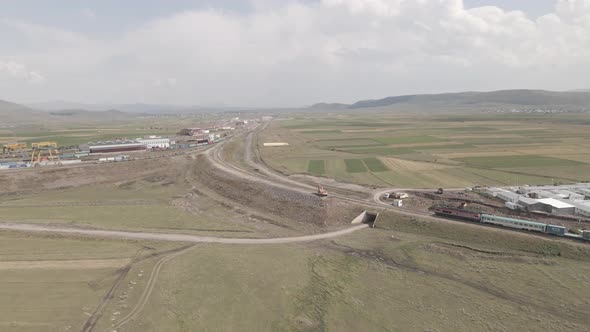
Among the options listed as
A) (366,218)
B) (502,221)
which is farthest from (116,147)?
(502,221)

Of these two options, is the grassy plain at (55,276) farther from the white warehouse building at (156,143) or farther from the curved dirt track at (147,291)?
the white warehouse building at (156,143)

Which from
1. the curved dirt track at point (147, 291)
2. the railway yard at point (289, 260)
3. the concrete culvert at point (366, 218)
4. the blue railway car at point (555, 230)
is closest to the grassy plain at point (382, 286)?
the railway yard at point (289, 260)

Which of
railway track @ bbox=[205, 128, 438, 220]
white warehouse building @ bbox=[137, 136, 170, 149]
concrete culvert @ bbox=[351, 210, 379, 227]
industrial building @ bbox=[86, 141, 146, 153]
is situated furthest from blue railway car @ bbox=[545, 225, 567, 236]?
industrial building @ bbox=[86, 141, 146, 153]

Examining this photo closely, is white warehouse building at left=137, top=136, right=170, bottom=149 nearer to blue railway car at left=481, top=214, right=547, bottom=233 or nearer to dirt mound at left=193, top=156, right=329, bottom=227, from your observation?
dirt mound at left=193, top=156, right=329, bottom=227

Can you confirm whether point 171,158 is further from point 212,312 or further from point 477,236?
point 477,236

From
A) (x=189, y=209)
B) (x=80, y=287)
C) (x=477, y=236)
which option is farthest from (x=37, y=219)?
(x=477, y=236)

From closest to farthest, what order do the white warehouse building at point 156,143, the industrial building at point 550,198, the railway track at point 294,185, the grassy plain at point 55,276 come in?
the grassy plain at point 55,276 < the industrial building at point 550,198 < the railway track at point 294,185 < the white warehouse building at point 156,143

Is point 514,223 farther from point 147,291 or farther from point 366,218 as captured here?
point 147,291
